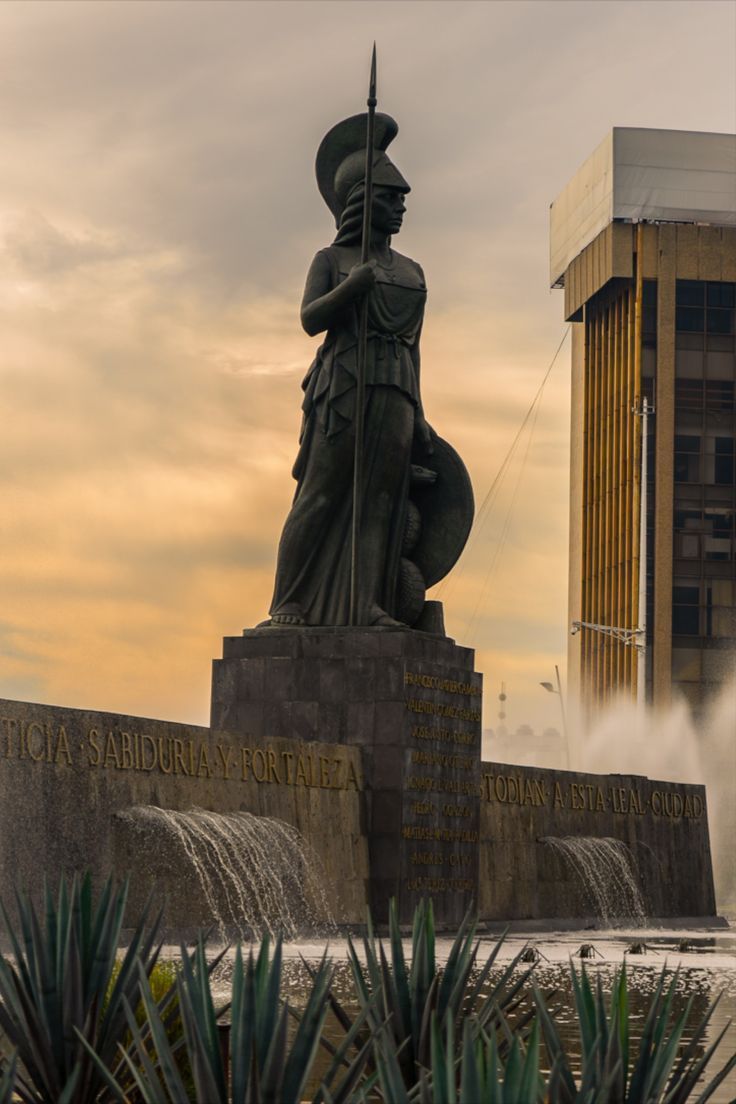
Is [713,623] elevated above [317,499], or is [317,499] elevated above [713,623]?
[713,623]

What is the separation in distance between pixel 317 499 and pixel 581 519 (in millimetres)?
69537

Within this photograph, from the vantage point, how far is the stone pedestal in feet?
59.1

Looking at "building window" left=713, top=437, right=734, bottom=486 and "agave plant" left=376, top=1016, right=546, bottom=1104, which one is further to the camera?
"building window" left=713, top=437, right=734, bottom=486

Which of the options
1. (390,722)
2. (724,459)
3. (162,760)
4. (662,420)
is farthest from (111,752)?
(724,459)

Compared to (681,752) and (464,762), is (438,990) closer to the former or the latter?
(464,762)

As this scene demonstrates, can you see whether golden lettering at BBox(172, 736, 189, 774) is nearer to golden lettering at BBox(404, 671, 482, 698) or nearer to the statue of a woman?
golden lettering at BBox(404, 671, 482, 698)

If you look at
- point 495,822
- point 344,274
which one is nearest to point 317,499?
point 344,274

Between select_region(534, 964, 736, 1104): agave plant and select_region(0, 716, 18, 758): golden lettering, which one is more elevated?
select_region(0, 716, 18, 758): golden lettering

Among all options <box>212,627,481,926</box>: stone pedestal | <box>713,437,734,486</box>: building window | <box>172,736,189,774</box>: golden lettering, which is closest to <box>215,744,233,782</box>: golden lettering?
<box>172,736,189,774</box>: golden lettering

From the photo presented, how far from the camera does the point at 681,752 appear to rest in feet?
192

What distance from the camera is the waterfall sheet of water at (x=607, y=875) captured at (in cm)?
2184

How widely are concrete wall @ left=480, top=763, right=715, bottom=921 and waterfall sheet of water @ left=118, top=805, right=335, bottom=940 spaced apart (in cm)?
331

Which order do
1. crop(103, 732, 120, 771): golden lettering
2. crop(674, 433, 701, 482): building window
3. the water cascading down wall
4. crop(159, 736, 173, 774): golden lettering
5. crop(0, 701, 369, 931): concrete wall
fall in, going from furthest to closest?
1. crop(674, 433, 701, 482): building window
2. crop(159, 736, 173, 774): golden lettering
3. crop(103, 732, 120, 771): golden lettering
4. the water cascading down wall
5. crop(0, 701, 369, 931): concrete wall

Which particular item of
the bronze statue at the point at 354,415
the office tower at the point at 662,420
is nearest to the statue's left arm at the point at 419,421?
the bronze statue at the point at 354,415
